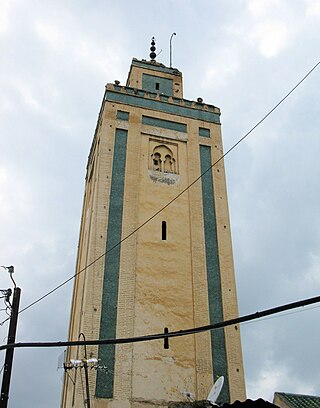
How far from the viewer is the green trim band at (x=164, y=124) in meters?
20.2

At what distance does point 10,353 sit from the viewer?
9625 millimetres

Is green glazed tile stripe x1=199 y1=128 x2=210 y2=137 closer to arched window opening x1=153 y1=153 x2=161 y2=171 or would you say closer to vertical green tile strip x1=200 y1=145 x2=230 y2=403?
vertical green tile strip x1=200 y1=145 x2=230 y2=403

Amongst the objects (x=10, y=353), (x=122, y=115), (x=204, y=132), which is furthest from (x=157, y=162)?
(x=10, y=353)

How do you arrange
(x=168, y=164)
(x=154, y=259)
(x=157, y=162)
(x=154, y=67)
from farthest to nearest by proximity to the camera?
1. (x=154, y=67)
2. (x=168, y=164)
3. (x=157, y=162)
4. (x=154, y=259)

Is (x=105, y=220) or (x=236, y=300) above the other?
(x=105, y=220)

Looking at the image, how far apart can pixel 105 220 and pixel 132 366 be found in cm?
480

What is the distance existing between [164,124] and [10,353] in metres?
12.6

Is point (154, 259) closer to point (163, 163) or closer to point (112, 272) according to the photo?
point (112, 272)

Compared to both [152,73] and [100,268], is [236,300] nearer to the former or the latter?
[100,268]

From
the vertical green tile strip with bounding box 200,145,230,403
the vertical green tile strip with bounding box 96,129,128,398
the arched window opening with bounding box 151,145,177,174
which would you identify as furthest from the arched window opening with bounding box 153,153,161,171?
the vertical green tile strip with bounding box 200,145,230,403

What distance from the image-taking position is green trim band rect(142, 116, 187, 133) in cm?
2017

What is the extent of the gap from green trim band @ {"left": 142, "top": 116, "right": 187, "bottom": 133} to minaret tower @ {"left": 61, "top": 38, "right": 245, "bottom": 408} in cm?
4

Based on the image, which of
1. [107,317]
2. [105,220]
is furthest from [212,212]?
[107,317]

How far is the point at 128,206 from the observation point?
1769 cm
